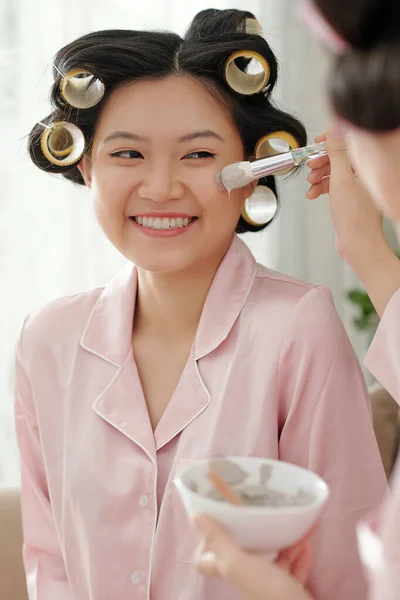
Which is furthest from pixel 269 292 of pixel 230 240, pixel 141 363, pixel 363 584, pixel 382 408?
pixel 382 408

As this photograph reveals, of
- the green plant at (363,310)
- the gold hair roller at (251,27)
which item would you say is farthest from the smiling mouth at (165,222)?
the green plant at (363,310)

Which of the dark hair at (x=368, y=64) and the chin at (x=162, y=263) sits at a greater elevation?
the dark hair at (x=368, y=64)

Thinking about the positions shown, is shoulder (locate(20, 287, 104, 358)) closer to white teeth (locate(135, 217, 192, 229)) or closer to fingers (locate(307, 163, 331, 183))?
white teeth (locate(135, 217, 192, 229))

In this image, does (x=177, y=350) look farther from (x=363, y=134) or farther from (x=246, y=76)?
(x=363, y=134)

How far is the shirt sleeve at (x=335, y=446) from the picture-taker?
47.4 inches

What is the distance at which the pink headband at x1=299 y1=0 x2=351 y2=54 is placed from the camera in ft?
2.21

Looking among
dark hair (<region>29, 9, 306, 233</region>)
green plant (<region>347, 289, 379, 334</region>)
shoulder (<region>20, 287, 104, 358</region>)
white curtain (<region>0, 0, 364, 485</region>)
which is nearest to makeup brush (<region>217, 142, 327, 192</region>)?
dark hair (<region>29, 9, 306, 233</region>)

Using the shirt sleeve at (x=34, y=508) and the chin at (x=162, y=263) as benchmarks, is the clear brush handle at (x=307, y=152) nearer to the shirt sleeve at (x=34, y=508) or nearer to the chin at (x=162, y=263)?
the chin at (x=162, y=263)

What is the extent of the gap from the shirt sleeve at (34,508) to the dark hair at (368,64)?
3.07 feet

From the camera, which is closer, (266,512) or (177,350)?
(266,512)

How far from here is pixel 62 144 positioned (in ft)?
4.56

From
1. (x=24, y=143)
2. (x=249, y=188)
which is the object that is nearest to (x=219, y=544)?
(x=249, y=188)

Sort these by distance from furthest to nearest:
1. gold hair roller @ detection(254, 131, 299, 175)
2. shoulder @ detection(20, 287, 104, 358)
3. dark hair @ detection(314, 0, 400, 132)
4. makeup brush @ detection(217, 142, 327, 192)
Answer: shoulder @ detection(20, 287, 104, 358) → gold hair roller @ detection(254, 131, 299, 175) → makeup brush @ detection(217, 142, 327, 192) → dark hair @ detection(314, 0, 400, 132)

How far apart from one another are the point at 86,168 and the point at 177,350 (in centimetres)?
33
